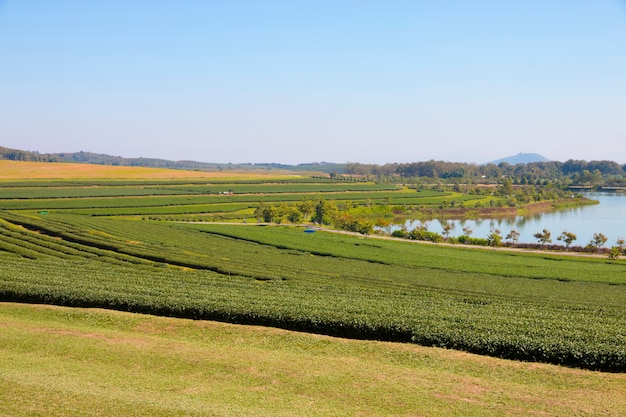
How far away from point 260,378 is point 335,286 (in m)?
17.4

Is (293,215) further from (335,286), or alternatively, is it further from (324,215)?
(335,286)

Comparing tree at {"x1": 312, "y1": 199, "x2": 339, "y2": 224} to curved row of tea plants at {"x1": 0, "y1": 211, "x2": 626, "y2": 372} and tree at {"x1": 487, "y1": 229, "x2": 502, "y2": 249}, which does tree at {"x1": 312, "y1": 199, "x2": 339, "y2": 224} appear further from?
tree at {"x1": 487, "y1": 229, "x2": 502, "y2": 249}

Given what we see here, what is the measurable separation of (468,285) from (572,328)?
1836cm

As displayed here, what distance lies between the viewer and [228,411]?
13.6 meters

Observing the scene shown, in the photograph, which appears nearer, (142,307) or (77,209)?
(142,307)

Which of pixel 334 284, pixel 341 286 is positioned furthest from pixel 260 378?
pixel 334 284

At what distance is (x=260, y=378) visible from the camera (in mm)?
16516

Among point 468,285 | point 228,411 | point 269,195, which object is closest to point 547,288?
point 468,285

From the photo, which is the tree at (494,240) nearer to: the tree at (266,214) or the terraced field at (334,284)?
the terraced field at (334,284)

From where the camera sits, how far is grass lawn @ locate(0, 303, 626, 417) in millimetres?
14062

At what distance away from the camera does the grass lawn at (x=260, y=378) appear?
1406 centimetres

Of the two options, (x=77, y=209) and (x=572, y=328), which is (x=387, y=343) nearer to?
(x=572, y=328)

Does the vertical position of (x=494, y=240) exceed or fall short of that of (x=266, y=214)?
it falls short

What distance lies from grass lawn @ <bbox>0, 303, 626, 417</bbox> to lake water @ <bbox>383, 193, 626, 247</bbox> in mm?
69484
